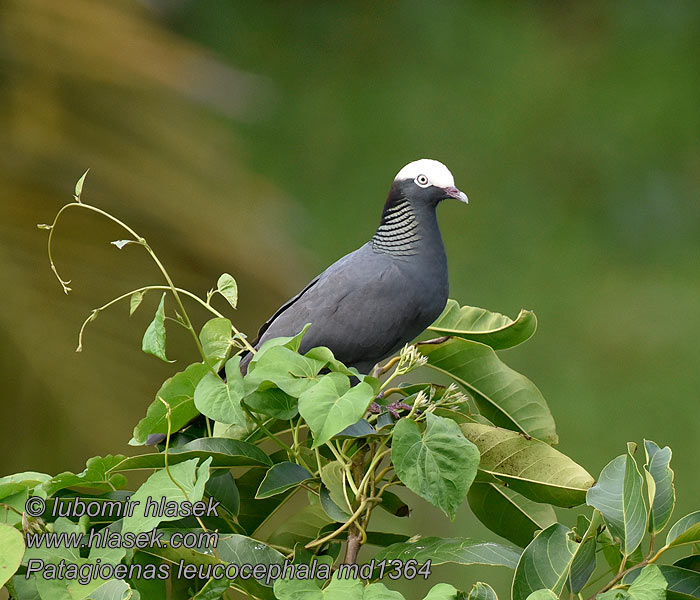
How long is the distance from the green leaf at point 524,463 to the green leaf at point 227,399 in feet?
0.62

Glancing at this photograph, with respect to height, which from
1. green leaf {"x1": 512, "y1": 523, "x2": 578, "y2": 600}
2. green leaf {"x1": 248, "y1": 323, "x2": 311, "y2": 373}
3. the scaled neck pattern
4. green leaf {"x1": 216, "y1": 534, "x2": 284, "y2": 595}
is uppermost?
the scaled neck pattern

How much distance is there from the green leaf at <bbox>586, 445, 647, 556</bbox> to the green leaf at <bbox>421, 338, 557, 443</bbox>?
0.68 feet

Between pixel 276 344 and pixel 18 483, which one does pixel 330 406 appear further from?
pixel 18 483

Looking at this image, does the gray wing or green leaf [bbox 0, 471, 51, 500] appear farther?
the gray wing

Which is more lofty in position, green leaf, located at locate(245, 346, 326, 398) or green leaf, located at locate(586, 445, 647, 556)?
green leaf, located at locate(245, 346, 326, 398)

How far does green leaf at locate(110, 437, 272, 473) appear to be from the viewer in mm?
668

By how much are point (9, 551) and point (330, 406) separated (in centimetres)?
22

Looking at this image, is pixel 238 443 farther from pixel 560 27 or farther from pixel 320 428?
pixel 560 27

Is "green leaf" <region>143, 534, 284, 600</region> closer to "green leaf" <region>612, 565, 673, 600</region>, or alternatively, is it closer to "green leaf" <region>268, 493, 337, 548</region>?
"green leaf" <region>268, 493, 337, 548</region>

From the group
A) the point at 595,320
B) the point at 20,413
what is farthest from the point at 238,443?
the point at 595,320

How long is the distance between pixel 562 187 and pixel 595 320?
0.53m

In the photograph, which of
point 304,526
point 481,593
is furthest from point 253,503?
point 481,593

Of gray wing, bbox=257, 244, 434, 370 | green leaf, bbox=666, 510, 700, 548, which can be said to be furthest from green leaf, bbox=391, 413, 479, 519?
gray wing, bbox=257, 244, 434, 370

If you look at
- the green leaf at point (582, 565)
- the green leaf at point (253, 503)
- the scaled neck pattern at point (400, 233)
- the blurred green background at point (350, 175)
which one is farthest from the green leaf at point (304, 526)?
the blurred green background at point (350, 175)
